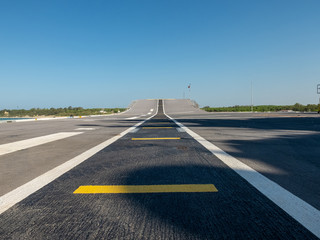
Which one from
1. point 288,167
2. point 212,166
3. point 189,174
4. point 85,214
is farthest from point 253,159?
point 85,214

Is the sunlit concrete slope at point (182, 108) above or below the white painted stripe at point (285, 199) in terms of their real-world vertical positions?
above

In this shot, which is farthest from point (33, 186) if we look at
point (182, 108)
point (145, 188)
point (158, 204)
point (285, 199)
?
point (182, 108)

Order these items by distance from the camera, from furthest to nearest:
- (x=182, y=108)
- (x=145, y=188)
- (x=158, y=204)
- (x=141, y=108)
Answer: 1. (x=141, y=108)
2. (x=182, y=108)
3. (x=145, y=188)
4. (x=158, y=204)

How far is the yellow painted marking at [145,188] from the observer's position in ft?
8.31

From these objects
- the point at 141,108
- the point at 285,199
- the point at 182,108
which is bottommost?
the point at 285,199

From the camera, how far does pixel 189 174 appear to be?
10.4 feet

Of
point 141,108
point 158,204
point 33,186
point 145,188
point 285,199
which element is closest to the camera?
point 158,204

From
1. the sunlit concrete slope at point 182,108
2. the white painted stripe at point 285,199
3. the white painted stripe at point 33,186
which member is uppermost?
the sunlit concrete slope at point 182,108

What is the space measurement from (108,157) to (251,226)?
129 inches

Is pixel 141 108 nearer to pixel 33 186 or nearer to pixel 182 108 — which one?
pixel 182 108

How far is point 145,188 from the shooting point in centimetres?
262

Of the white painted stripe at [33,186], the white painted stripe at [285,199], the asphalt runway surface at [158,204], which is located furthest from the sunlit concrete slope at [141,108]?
the white painted stripe at [285,199]

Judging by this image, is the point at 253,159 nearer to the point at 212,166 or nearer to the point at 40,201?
the point at 212,166

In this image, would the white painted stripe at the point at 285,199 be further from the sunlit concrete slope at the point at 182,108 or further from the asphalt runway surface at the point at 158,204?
the sunlit concrete slope at the point at 182,108
